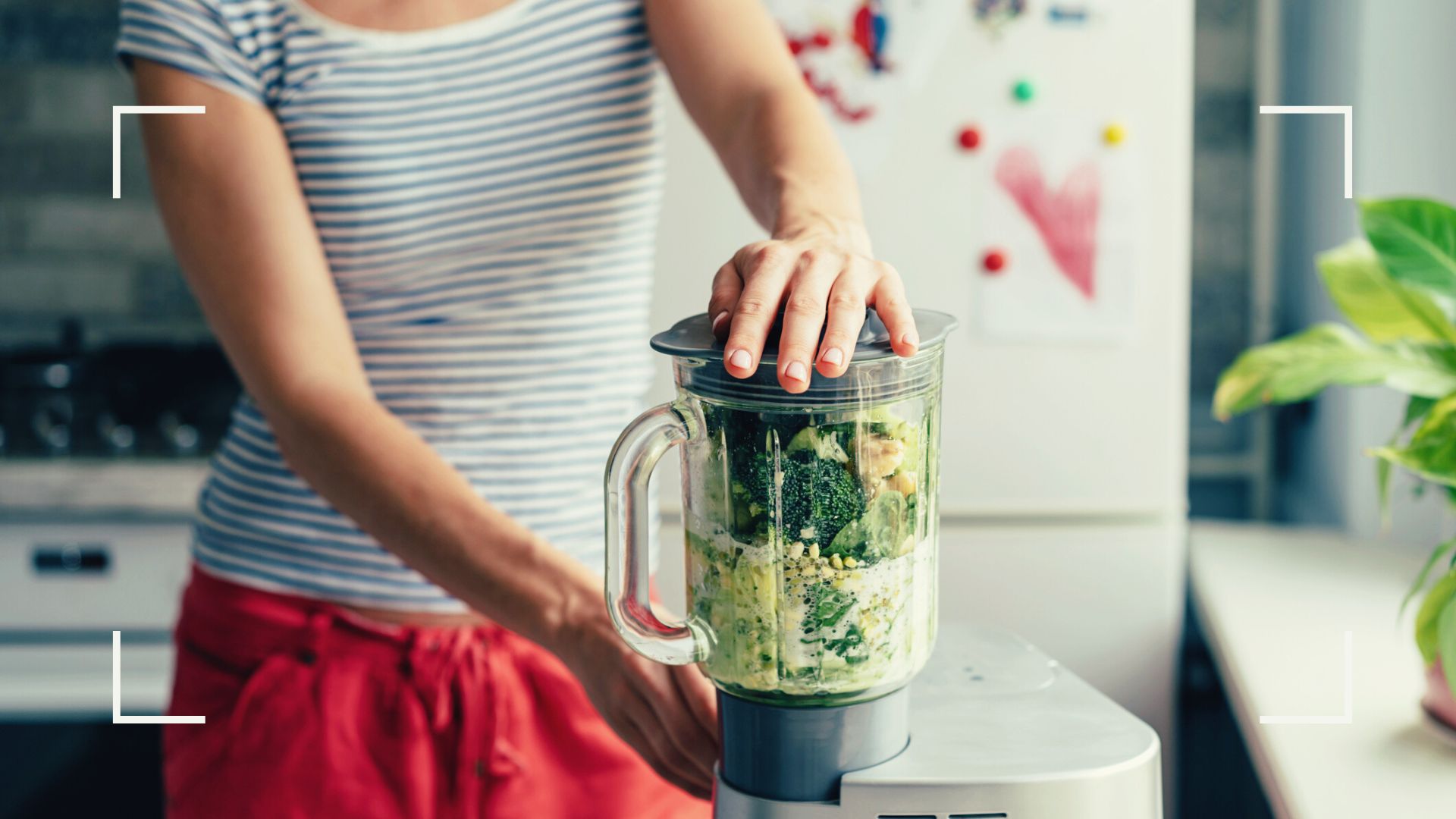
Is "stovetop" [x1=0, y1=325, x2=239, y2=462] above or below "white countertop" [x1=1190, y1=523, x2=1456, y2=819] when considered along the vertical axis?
above

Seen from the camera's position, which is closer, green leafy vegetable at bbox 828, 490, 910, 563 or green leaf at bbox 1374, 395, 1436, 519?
green leafy vegetable at bbox 828, 490, 910, 563

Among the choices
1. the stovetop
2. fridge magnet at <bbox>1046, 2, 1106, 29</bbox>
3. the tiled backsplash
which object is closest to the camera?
fridge magnet at <bbox>1046, 2, 1106, 29</bbox>

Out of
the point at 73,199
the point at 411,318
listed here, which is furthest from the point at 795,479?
the point at 73,199

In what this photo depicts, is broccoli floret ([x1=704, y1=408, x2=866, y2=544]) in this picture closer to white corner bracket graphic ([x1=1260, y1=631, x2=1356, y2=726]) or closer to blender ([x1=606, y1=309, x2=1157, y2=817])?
blender ([x1=606, y1=309, x2=1157, y2=817])

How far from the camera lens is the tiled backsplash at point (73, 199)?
6.88ft

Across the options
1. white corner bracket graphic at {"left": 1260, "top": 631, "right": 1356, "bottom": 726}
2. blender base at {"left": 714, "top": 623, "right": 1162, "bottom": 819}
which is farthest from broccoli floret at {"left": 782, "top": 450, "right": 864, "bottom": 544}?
white corner bracket graphic at {"left": 1260, "top": 631, "right": 1356, "bottom": 726}

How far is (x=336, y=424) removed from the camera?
2.40 ft

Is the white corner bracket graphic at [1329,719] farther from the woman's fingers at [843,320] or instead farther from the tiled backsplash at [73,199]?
the tiled backsplash at [73,199]

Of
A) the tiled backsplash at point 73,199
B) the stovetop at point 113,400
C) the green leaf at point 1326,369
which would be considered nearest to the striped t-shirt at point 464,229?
the green leaf at point 1326,369

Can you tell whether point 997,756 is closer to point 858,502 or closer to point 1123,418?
point 858,502

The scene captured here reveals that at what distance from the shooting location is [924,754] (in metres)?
0.58

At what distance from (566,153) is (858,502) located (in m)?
0.43

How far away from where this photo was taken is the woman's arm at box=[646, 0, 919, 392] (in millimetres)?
496

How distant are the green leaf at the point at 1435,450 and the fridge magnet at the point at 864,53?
0.73m
